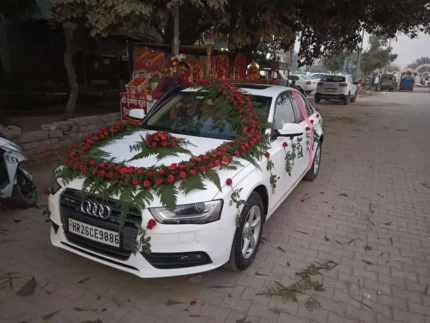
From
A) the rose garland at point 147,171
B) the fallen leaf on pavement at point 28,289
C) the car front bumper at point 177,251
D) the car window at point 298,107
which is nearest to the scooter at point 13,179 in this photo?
the rose garland at point 147,171

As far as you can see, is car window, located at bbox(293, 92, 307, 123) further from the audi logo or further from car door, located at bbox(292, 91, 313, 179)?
the audi logo

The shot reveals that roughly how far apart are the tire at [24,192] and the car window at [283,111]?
3.02 metres

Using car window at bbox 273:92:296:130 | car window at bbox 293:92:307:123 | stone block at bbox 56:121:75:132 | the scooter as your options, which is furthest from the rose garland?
stone block at bbox 56:121:75:132

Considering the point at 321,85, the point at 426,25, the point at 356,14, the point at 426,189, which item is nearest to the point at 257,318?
the point at 426,189

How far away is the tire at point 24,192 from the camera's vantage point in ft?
13.2

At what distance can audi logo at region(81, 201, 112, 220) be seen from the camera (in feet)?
8.40

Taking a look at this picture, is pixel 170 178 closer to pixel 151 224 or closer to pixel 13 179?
pixel 151 224

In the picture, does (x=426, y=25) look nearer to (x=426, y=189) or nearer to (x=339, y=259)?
(x=426, y=189)

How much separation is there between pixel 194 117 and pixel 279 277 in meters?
1.85

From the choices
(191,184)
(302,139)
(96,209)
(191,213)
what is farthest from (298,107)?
(96,209)

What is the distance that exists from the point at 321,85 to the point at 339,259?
56.4ft

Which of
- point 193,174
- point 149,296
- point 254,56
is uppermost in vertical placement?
point 254,56

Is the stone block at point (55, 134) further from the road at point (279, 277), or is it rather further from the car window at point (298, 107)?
the car window at point (298, 107)

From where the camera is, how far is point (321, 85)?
19.1 meters
